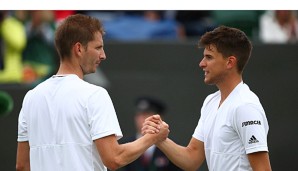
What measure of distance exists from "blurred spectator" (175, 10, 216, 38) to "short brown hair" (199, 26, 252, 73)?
15.5ft

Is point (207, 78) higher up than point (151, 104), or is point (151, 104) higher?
point (207, 78)

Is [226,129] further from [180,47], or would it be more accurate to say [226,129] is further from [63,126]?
[180,47]

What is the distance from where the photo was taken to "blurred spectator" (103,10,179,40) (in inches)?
392

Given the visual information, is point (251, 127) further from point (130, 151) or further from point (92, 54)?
point (92, 54)

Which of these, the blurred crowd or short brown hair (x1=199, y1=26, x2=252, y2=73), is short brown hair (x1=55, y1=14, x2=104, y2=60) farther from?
the blurred crowd

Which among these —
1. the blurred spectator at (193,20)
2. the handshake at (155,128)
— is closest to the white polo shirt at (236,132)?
the handshake at (155,128)

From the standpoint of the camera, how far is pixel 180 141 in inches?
345

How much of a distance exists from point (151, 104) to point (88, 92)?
3.75m

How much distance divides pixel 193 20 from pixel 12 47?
2.31 meters

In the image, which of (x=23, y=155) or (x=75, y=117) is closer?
(x=75, y=117)

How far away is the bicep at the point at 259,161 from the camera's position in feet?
16.6

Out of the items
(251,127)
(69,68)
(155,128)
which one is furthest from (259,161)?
(69,68)

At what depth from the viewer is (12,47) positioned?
9633mm
